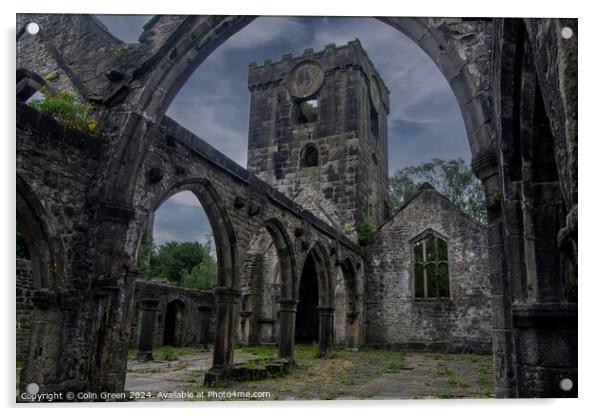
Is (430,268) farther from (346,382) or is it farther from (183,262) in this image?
(183,262)

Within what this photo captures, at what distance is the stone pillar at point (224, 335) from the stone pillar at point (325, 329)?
547 centimetres

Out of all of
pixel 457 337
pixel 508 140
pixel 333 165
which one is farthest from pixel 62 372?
pixel 333 165

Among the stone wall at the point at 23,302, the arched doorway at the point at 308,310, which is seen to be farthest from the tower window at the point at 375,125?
the stone wall at the point at 23,302

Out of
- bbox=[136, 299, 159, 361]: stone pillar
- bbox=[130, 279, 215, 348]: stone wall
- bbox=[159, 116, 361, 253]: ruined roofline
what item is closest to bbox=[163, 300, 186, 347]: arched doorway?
bbox=[130, 279, 215, 348]: stone wall

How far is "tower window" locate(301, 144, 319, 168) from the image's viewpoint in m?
20.9

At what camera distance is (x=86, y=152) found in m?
5.79

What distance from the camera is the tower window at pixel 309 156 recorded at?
20906mm

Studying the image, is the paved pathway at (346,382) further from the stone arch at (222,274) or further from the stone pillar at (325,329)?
the stone pillar at (325,329)

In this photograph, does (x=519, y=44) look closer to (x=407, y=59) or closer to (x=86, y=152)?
(x=407, y=59)

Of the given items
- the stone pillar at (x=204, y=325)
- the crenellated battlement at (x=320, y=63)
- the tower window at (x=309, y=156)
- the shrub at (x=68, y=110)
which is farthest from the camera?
the tower window at (x=309, y=156)

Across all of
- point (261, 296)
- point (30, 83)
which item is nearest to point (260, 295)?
point (261, 296)

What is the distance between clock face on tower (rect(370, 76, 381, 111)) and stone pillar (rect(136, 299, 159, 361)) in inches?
507

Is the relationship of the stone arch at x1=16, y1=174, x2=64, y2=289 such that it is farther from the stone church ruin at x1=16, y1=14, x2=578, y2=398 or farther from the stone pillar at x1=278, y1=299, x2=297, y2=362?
the stone pillar at x1=278, y1=299, x2=297, y2=362

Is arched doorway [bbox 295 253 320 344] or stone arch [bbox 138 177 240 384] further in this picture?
arched doorway [bbox 295 253 320 344]
